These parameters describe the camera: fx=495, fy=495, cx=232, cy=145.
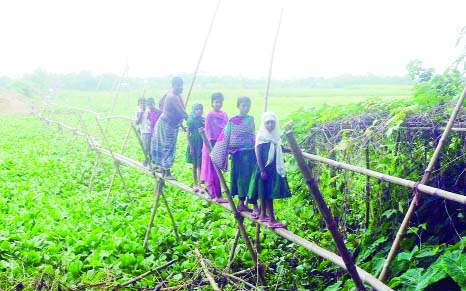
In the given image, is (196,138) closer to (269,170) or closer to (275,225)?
(269,170)

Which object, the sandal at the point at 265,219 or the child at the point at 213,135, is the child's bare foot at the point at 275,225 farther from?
the child at the point at 213,135

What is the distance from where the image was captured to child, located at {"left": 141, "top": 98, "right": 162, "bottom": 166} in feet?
24.8

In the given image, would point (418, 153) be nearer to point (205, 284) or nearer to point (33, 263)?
point (205, 284)

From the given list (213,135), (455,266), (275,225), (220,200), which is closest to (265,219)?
(275,225)

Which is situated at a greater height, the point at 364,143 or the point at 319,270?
the point at 364,143

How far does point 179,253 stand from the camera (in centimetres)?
639

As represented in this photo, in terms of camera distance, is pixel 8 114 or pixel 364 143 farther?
pixel 8 114

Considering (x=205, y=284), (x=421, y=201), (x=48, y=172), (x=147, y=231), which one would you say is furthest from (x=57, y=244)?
(x=48, y=172)

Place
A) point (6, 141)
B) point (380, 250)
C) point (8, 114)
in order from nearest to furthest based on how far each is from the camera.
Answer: point (380, 250) < point (6, 141) < point (8, 114)

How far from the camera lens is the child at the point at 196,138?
19.9ft

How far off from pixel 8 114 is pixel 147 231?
32.8 metres

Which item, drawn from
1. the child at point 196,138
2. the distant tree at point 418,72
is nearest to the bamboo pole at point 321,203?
the distant tree at point 418,72

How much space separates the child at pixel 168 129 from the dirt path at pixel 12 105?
32.7 m

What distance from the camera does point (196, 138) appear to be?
616cm
